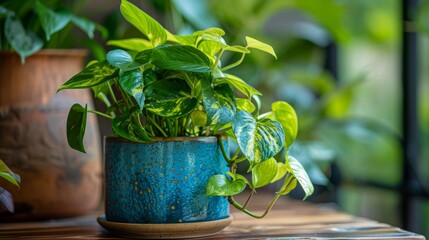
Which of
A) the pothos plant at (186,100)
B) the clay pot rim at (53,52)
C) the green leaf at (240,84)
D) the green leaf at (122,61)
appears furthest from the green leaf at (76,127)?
the clay pot rim at (53,52)

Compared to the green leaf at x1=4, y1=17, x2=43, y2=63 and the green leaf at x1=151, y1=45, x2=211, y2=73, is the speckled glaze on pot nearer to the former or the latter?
the green leaf at x1=151, y1=45, x2=211, y2=73

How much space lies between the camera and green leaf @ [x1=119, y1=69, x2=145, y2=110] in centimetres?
84

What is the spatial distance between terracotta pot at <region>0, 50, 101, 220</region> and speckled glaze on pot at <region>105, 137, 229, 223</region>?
0.30 m

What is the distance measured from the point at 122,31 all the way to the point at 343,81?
0.89m

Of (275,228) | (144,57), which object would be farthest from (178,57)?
(275,228)

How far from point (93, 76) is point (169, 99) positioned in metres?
0.11

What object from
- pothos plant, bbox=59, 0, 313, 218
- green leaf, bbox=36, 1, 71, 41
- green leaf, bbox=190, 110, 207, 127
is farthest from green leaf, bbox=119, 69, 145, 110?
green leaf, bbox=36, 1, 71, 41

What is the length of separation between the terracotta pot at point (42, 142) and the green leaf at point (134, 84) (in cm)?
41

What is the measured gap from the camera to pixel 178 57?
88 cm

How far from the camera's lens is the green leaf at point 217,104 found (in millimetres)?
859

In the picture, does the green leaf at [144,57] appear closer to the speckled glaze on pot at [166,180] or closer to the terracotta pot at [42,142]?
the speckled glaze on pot at [166,180]

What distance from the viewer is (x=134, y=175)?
94 cm

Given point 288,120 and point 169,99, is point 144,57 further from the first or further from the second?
point 288,120

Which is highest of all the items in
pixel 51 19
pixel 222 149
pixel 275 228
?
pixel 51 19
